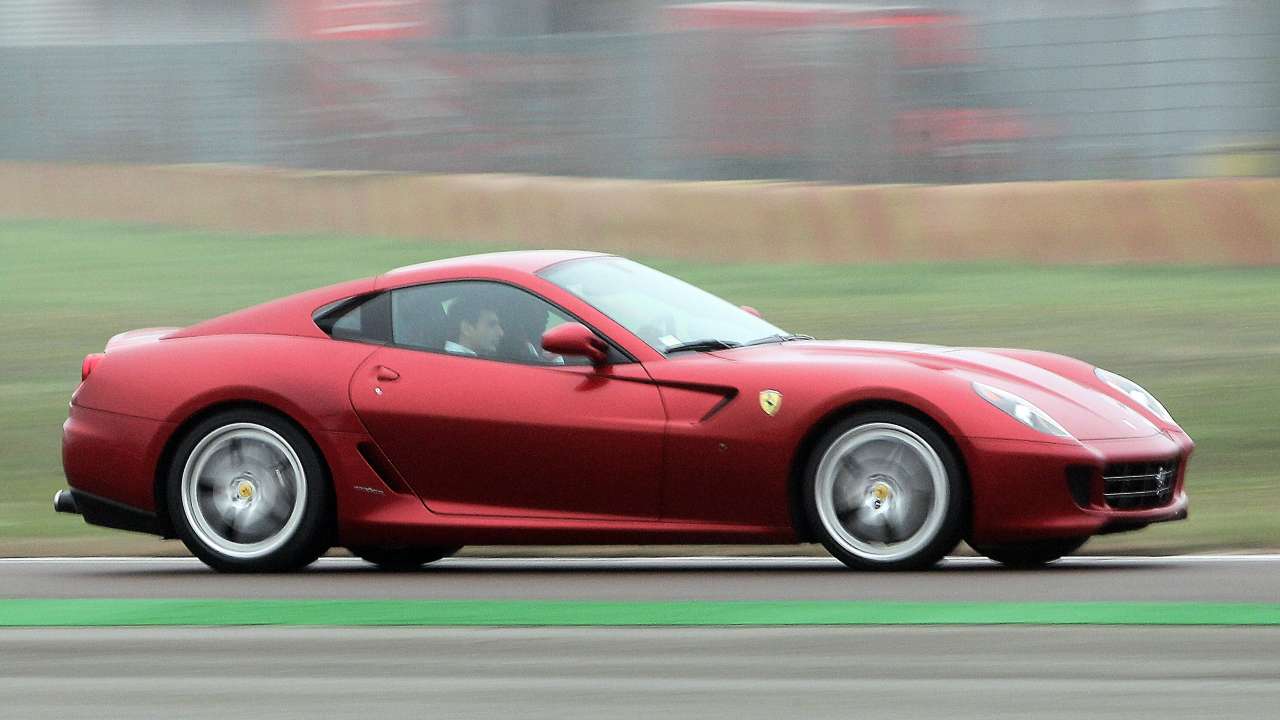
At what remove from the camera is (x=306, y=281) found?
21219 millimetres

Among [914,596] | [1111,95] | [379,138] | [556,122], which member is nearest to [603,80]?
[556,122]

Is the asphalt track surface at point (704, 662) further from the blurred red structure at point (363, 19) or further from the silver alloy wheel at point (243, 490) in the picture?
the blurred red structure at point (363, 19)

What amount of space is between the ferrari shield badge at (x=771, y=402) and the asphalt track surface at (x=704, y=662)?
0.60 metres

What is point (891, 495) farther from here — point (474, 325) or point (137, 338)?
point (137, 338)

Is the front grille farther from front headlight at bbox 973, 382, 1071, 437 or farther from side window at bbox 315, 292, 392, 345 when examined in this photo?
side window at bbox 315, 292, 392, 345

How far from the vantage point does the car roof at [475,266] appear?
8.87 metres

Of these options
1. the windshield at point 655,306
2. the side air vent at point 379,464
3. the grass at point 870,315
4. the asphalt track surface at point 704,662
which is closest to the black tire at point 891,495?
the asphalt track surface at point 704,662

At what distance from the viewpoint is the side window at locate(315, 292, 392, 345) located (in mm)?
8938

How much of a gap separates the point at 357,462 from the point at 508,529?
24.9 inches

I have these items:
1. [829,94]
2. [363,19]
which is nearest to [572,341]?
[829,94]

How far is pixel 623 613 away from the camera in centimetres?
754

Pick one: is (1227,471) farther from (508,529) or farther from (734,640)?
(734,640)

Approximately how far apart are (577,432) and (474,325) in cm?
67

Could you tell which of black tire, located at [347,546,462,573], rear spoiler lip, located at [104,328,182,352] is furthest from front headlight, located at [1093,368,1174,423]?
rear spoiler lip, located at [104,328,182,352]
